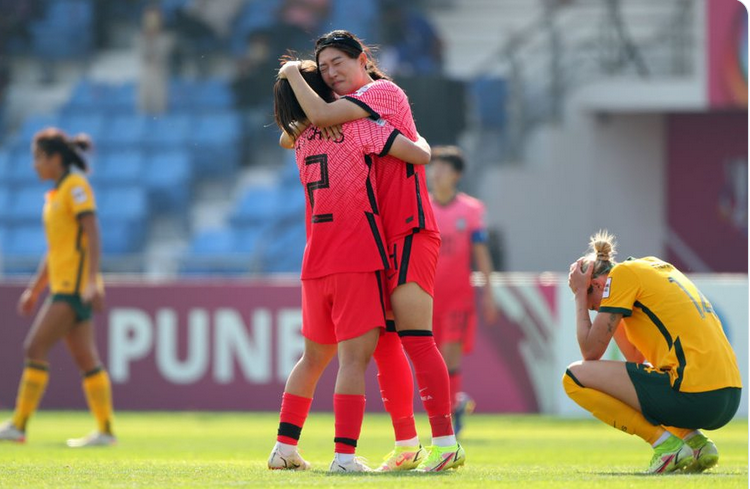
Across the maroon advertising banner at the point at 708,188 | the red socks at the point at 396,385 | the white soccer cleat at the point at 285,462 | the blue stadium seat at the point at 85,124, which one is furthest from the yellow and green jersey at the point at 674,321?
the blue stadium seat at the point at 85,124

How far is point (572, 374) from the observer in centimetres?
660

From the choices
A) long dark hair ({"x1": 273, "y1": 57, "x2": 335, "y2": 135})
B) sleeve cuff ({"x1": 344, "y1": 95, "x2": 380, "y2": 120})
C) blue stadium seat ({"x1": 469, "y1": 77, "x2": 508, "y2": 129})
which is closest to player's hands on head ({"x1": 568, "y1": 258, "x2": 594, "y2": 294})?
sleeve cuff ({"x1": 344, "y1": 95, "x2": 380, "y2": 120})

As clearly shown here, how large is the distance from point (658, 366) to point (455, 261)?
4368 mm

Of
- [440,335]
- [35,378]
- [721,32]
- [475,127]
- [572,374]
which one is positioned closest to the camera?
[572,374]

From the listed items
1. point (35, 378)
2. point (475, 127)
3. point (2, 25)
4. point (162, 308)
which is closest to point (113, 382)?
point (162, 308)

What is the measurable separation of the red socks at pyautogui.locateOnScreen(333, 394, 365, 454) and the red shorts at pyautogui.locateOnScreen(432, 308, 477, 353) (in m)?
4.30

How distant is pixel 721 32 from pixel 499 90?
301 cm

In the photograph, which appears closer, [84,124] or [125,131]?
[125,131]

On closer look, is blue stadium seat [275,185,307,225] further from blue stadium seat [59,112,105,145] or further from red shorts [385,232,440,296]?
red shorts [385,232,440,296]

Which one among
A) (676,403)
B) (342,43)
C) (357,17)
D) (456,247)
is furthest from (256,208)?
(676,403)

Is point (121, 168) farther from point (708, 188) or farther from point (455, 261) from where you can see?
point (455, 261)

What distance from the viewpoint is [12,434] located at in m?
9.79

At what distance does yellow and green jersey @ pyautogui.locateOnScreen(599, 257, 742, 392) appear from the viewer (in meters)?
6.41

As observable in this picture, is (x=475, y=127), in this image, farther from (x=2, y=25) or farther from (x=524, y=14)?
(x=2, y=25)
